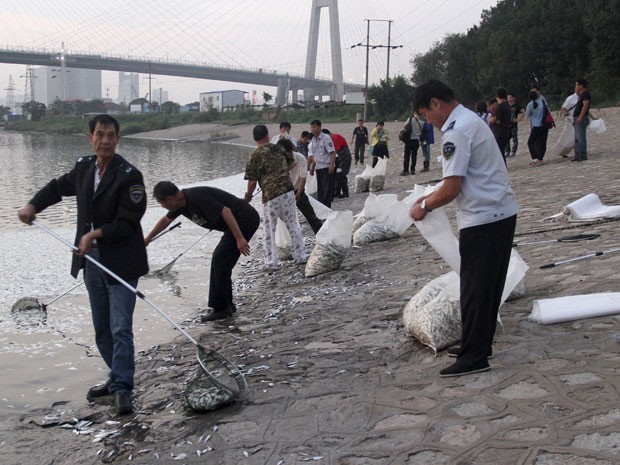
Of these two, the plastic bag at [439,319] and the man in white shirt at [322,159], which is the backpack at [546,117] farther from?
the plastic bag at [439,319]

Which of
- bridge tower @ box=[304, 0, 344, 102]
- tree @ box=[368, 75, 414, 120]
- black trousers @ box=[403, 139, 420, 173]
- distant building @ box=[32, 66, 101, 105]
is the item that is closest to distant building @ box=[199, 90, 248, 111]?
bridge tower @ box=[304, 0, 344, 102]

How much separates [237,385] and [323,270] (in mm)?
3579

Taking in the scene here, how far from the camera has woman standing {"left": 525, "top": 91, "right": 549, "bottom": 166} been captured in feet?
46.5

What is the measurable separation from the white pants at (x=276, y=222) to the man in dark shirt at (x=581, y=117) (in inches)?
273

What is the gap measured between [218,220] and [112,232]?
6.65 feet

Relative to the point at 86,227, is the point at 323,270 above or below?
below

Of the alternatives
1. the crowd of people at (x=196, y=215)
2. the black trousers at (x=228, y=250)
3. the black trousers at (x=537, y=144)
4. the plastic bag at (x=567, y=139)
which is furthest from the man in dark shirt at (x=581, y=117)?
the crowd of people at (x=196, y=215)

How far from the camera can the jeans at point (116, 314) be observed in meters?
4.54

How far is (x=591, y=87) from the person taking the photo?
36.2 metres

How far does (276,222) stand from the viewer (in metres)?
8.48

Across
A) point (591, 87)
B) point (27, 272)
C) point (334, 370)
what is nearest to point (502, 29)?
point (591, 87)

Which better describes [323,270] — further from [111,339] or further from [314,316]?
[111,339]

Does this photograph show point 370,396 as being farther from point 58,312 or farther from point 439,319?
point 58,312

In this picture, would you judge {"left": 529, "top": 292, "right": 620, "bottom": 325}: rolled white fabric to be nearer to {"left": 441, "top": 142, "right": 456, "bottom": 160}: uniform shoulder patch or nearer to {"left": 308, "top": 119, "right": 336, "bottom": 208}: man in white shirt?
{"left": 441, "top": 142, "right": 456, "bottom": 160}: uniform shoulder patch
